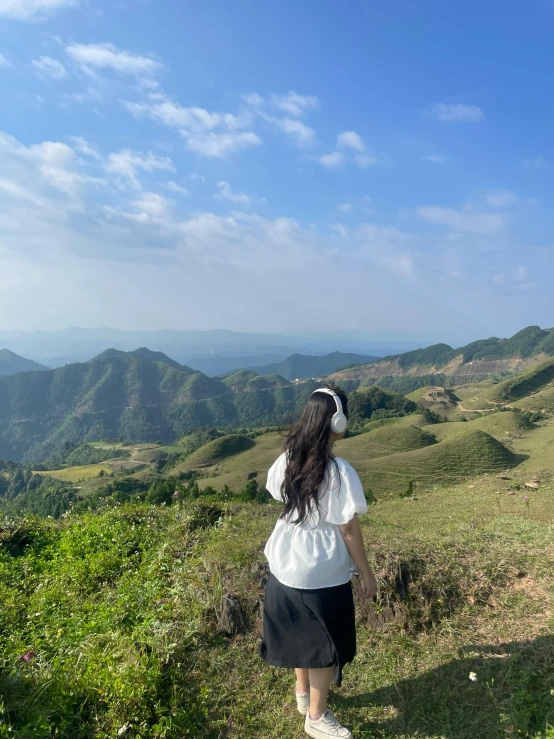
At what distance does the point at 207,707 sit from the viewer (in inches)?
118

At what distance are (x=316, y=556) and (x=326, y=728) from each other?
115 centimetres

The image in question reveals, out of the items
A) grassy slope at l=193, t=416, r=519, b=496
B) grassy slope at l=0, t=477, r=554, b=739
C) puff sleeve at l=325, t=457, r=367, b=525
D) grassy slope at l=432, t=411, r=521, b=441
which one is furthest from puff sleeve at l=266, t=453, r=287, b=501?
grassy slope at l=432, t=411, r=521, b=441

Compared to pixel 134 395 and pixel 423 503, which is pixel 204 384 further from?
pixel 423 503

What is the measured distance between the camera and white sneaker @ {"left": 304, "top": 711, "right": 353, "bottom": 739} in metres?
2.62

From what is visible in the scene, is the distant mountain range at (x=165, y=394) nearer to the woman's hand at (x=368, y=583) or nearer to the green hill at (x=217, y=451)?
the green hill at (x=217, y=451)

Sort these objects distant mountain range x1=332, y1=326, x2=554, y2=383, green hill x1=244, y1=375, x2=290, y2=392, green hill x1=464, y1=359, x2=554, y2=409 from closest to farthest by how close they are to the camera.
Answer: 1. green hill x1=464, y1=359, x2=554, y2=409
2. distant mountain range x1=332, y1=326, x2=554, y2=383
3. green hill x1=244, y1=375, x2=290, y2=392

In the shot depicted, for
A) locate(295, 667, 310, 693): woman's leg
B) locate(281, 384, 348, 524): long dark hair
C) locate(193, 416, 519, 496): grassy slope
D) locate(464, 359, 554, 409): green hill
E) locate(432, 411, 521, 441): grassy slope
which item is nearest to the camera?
locate(281, 384, 348, 524): long dark hair

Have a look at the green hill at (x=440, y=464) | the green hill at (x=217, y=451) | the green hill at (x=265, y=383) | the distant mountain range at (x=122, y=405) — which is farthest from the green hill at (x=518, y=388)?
the green hill at (x=265, y=383)

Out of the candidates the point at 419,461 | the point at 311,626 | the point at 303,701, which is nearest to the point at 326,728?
the point at 303,701

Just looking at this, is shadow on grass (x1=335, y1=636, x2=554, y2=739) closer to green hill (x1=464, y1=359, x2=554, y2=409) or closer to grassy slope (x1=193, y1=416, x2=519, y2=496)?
grassy slope (x1=193, y1=416, x2=519, y2=496)

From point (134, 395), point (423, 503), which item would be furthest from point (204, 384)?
point (423, 503)

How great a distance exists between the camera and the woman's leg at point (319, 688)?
2.64 meters

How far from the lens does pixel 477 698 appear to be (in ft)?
9.07

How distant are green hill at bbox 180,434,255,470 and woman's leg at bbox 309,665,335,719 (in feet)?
208
